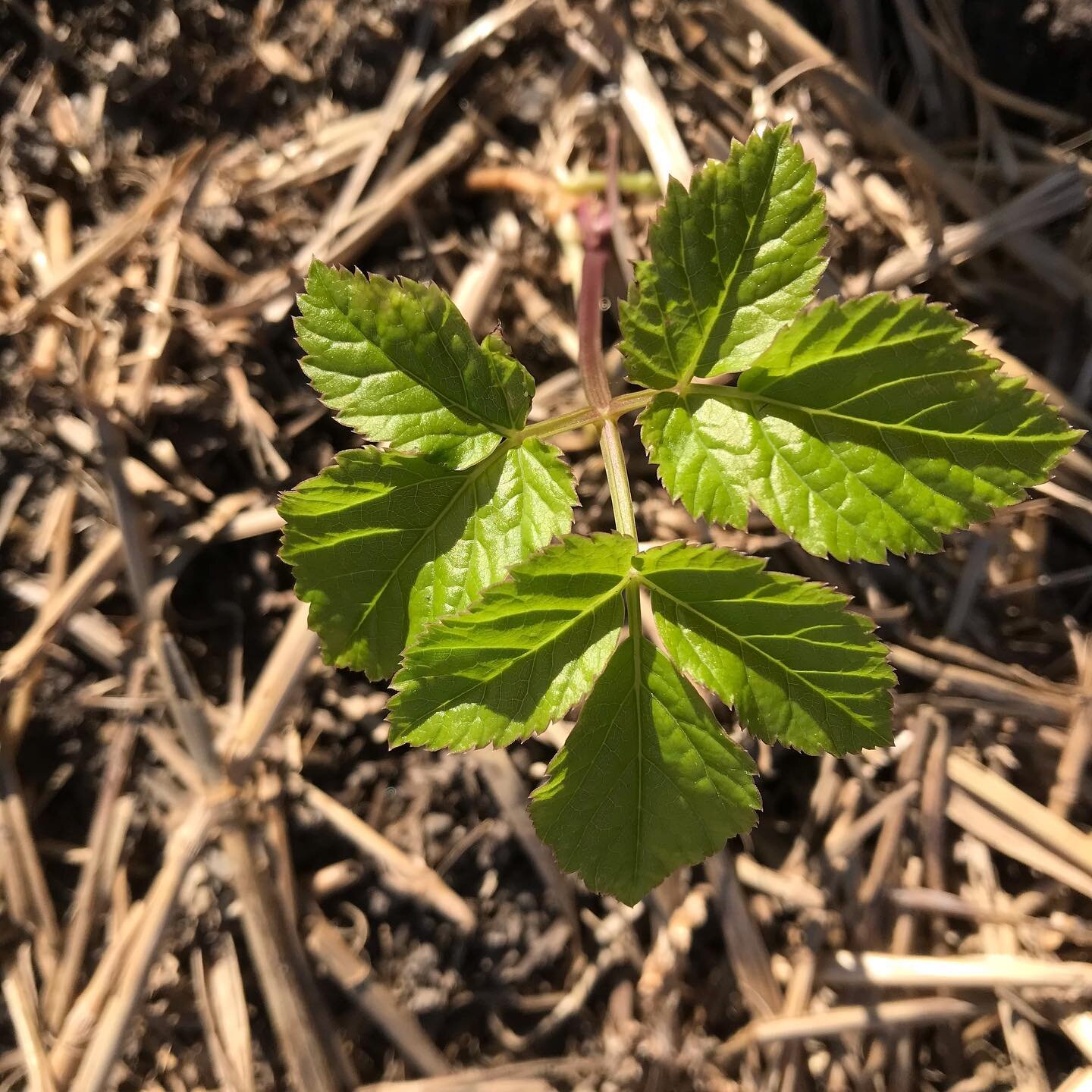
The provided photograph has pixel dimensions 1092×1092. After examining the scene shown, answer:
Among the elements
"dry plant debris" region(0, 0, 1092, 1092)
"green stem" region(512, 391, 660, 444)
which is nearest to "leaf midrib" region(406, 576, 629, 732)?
"green stem" region(512, 391, 660, 444)

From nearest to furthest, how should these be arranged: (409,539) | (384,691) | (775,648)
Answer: (775,648), (409,539), (384,691)

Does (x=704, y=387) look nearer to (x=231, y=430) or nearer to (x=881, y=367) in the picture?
(x=881, y=367)

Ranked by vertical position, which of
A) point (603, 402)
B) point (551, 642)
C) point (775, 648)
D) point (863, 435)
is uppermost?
point (603, 402)

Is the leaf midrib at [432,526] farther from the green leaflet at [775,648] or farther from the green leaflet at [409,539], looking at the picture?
the green leaflet at [775,648]

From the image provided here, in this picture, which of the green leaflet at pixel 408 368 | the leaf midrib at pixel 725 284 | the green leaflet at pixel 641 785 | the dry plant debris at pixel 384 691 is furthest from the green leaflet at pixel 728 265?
the dry plant debris at pixel 384 691

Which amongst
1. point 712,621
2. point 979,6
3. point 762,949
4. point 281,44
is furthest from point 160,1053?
point 979,6

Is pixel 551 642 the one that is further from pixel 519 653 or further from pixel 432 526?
pixel 432 526

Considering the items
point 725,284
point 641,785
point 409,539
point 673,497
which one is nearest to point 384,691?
point 409,539

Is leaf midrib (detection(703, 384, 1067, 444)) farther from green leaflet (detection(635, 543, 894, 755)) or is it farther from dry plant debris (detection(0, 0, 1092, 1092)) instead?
dry plant debris (detection(0, 0, 1092, 1092))
